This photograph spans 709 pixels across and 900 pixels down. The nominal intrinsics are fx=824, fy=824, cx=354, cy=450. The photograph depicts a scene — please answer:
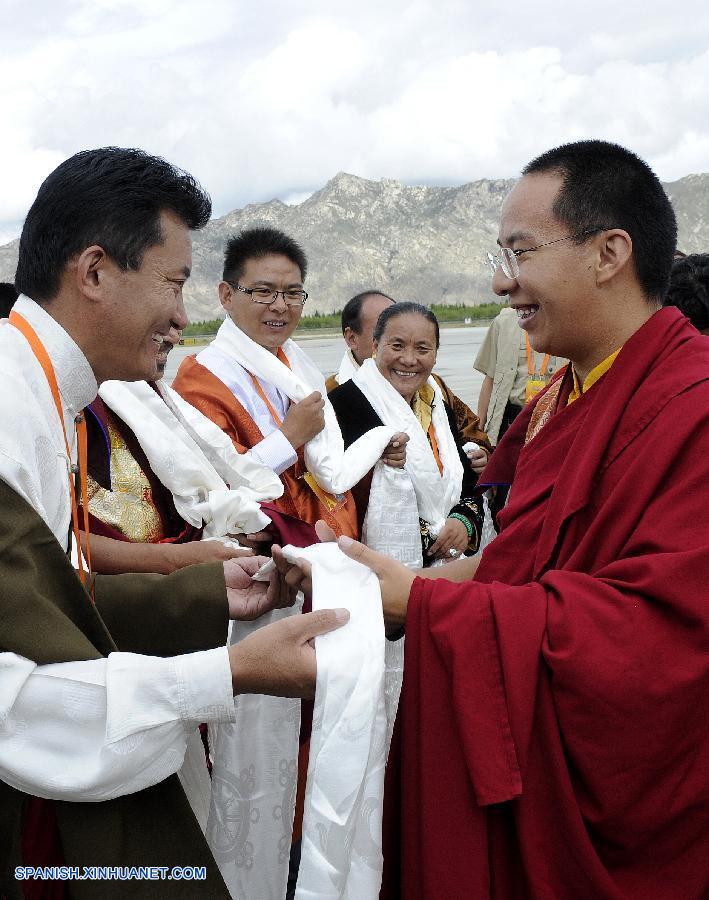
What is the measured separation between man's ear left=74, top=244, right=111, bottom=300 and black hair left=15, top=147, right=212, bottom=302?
15 millimetres

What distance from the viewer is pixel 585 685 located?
5.29ft

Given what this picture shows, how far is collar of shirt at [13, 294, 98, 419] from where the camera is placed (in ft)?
5.64

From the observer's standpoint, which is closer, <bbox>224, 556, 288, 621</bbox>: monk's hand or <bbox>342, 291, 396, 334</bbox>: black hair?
<bbox>224, 556, 288, 621</bbox>: monk's hand

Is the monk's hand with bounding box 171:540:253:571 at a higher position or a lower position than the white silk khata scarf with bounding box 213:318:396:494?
lower

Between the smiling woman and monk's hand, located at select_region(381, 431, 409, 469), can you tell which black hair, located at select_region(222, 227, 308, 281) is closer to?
the smiling woman

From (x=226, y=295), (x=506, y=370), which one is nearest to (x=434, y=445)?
(x=226, y=295)

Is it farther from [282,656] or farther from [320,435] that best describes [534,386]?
[282,656]

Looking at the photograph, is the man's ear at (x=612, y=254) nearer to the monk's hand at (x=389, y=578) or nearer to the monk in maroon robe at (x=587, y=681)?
the monk in maroon robe at (x=587, y=681)

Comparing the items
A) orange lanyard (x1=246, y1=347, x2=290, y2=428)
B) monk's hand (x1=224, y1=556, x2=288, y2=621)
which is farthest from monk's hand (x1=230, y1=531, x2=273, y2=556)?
orange lanyard (x1=246, y1=347, x2=290, y2=428)

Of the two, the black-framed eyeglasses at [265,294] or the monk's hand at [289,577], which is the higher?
the black-framed eyeglasses at [265,294]

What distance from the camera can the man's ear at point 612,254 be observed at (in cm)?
A: 194

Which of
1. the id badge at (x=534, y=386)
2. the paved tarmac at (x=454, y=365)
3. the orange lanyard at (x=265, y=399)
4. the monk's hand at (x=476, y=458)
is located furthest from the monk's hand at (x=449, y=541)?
the paved tarmac at (x=454, y=365)

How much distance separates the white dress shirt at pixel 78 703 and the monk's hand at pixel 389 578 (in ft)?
1.26

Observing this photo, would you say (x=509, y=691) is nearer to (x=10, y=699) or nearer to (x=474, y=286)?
(x=10, y=699)
